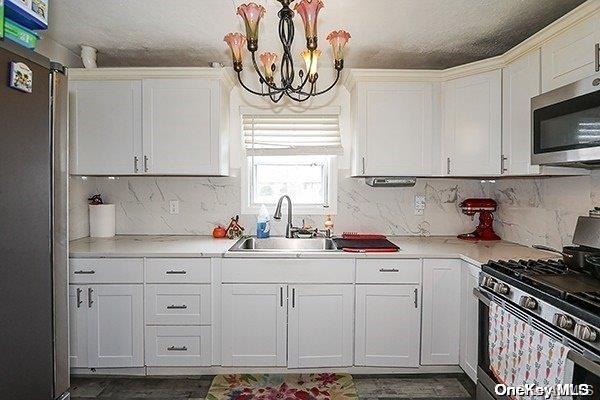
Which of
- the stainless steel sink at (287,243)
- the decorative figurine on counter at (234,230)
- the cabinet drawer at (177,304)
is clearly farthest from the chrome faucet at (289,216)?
the cabinet drawer at (177,304)

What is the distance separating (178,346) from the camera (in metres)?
2.43

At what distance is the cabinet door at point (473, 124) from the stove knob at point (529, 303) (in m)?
1.08

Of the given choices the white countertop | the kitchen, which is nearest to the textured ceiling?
the kitchen

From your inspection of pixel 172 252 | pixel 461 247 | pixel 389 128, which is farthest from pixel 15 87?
pixel 461 247

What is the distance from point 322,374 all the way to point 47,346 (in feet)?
5.59

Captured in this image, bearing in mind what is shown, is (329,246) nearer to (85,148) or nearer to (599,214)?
(599,214)

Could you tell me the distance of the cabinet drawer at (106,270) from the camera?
7.83 ft

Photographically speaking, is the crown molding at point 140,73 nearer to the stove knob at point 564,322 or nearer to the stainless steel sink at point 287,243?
the stainless steel sink at point 287,243

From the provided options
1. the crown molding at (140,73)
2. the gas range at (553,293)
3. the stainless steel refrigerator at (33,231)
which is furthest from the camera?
the crown molding at (140,73)

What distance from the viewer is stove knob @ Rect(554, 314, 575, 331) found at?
1.37m

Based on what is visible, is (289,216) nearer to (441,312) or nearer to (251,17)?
(441,312)

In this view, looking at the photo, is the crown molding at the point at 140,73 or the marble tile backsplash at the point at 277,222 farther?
the marble tile backsplash at the point at 277,222

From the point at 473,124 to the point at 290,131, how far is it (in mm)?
1403

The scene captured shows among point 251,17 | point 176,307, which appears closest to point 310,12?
point 251,17
